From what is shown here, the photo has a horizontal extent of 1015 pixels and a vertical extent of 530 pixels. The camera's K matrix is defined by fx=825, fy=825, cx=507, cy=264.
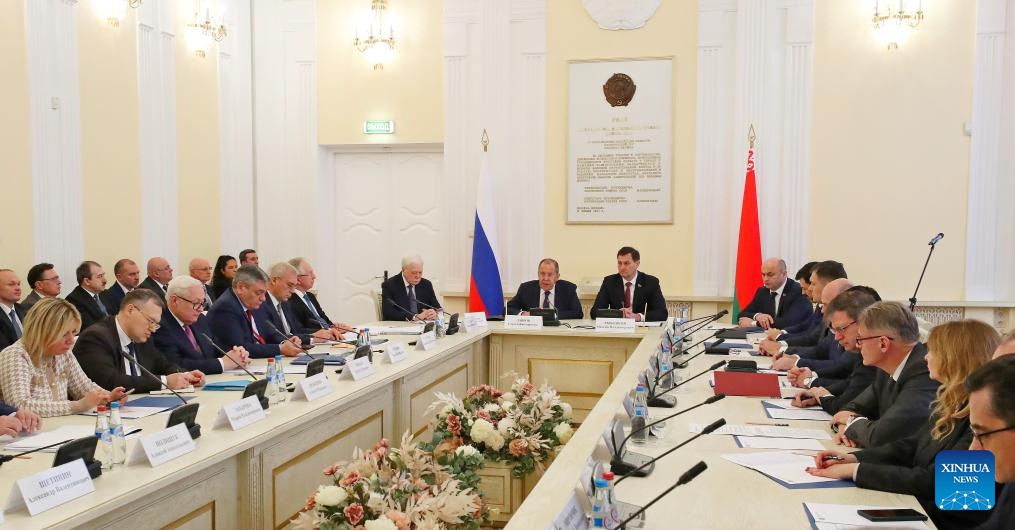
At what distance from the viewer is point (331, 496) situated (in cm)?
168

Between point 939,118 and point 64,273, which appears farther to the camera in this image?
point 939,118

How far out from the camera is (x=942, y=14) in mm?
6414

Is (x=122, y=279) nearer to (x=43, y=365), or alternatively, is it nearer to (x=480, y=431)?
(x=43, y=365)

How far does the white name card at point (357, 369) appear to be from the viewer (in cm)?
349

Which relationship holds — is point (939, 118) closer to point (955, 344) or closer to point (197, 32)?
point (955, 344)

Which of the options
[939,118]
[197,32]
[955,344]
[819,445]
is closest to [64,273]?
[197,32]

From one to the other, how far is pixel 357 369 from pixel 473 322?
1.87 m

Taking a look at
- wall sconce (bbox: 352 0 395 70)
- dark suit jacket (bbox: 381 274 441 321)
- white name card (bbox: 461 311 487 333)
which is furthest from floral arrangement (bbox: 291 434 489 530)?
wall sconce (bbox: 352 0 395 70)

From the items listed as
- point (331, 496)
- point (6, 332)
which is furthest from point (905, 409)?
point (6, 332)

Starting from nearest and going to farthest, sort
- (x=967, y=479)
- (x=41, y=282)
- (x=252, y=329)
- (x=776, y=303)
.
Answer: (x=967, y=479)
(x=252, y=329)
(x=41, y=282)
(x=776, y=303)

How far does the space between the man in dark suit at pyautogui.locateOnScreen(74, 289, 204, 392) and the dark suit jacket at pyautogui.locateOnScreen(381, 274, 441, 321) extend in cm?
270

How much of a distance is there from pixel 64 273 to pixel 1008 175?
22.6 ft

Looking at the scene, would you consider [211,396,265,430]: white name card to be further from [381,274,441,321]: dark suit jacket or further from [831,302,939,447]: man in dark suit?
[381,274,441,321]: dark suit jacket

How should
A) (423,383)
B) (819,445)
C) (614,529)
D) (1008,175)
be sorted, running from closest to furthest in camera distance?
(614,529) → (819,445) → (423,383) → (1008,175)
